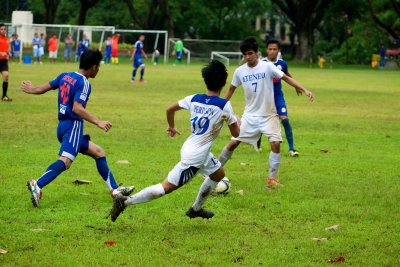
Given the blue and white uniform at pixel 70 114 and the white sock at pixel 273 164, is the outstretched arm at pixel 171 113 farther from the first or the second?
the white sock at pixel 273 164

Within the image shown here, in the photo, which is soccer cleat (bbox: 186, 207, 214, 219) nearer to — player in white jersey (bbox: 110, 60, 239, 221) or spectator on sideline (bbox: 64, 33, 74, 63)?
player in white jersey (bbox: 110, 60, 239, 221)

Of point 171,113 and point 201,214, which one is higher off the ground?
point 171,113

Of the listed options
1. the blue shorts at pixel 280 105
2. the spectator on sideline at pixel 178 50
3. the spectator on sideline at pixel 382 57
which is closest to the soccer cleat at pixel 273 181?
the blue shorts at pixel 280 105

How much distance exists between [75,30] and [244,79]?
49246 mm

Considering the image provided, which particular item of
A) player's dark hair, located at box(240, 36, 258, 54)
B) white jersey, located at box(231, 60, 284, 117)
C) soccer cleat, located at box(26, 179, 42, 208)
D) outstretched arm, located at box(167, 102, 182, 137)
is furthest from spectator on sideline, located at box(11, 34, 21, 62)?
outstretched arm, located at box(167, 102, 182, 137)

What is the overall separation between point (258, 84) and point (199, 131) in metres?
3.01

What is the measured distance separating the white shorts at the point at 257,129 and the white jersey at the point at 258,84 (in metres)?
0.08

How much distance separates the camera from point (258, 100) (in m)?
11.4

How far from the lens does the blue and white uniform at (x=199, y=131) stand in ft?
27.2

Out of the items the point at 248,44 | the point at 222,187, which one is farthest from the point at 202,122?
the point at 248,44

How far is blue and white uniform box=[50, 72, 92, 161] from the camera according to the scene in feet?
30.7

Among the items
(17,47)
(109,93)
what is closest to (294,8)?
(17,47)

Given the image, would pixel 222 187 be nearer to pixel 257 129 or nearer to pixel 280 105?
pixel 257 129

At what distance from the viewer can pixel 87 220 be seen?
28.5 ft
